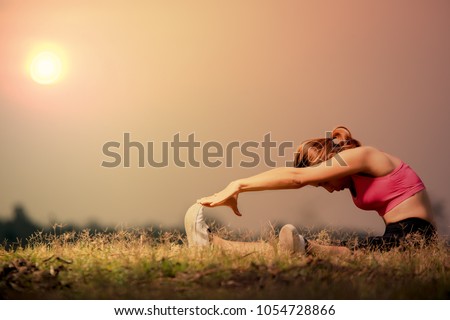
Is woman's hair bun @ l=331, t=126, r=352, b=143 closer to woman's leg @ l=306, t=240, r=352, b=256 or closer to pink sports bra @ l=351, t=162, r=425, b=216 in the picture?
pink sports bra @ l=351, t=162, r=425, b=216

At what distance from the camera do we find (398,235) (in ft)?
17.8

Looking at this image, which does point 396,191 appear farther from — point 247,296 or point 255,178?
point 247,296

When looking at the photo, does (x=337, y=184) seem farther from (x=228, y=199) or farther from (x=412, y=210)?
(x=228, y=199)

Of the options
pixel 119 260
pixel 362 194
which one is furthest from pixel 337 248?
pixel 119 260

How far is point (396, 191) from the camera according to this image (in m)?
5.60

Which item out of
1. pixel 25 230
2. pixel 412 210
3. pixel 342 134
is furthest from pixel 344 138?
pixel 25 230

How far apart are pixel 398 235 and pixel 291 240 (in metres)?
0.88

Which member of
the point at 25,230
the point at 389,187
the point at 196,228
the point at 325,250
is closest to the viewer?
the point at 325,250

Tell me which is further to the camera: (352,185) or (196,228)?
(352,185)

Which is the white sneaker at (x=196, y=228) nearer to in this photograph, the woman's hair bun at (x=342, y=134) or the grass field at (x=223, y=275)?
the grass field at (x=223, y=275)

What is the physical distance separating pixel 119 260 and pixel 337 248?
1514mm

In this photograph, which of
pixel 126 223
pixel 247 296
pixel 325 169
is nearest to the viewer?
pixel 247 296
